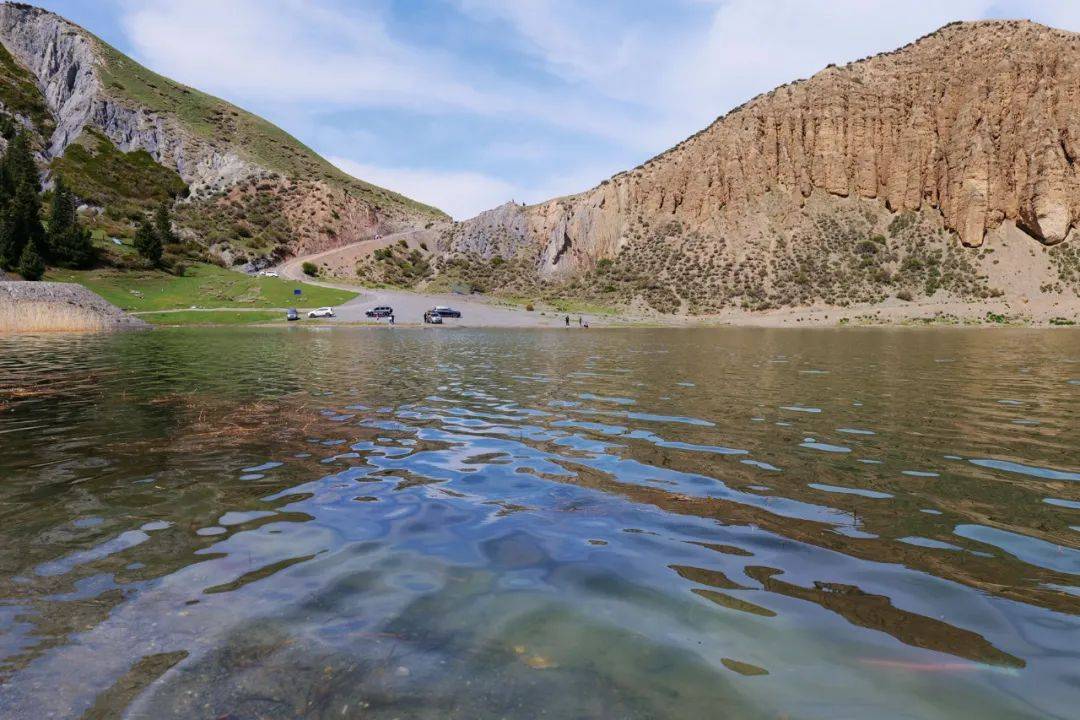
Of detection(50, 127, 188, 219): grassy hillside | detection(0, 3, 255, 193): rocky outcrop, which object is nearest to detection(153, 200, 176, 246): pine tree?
detection(50, 127, 188, 219): grassy hillside

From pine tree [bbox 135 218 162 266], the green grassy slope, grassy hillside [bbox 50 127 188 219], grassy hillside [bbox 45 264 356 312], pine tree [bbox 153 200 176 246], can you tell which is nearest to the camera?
grassy hillside [bbox 45 264 356 312]

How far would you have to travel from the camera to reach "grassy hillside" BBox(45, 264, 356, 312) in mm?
68938

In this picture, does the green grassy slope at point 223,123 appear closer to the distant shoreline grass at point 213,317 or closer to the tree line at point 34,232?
the tree line at point 34,232

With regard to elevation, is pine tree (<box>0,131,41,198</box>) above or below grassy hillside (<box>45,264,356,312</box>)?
above

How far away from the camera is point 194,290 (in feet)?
251

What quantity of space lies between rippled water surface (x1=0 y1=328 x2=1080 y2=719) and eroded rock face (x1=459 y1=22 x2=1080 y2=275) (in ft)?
309

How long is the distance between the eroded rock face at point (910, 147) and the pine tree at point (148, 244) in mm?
63921

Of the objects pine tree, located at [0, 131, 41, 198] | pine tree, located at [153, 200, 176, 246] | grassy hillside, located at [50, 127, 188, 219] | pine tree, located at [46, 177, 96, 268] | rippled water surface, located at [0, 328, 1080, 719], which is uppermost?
grassy hillside, located at [50, 127, 188, 219]

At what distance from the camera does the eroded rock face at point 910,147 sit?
85.3m

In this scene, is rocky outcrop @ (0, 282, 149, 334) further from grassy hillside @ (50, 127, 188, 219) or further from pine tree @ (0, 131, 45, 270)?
grassy hillside @ (50, 127, 188, 219)

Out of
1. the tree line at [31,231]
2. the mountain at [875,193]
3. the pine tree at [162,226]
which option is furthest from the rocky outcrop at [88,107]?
the mountain at [875,193]

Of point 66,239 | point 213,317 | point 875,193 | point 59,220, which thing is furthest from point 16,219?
point 875,193

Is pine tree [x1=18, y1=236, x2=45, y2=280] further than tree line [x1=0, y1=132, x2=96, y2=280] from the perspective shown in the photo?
No

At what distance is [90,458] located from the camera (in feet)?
30.0
